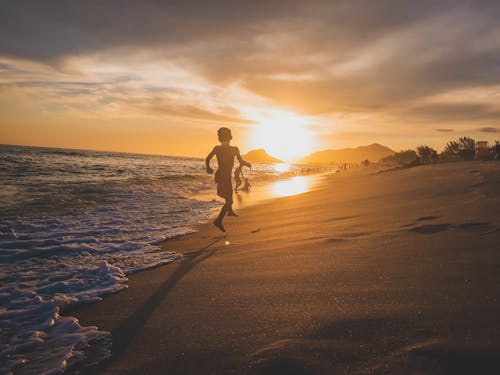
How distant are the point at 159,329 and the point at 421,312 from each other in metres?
2.07

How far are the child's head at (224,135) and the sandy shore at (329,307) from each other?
300 centimetres

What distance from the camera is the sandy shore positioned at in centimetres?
180

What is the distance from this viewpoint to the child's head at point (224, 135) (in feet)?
22.5

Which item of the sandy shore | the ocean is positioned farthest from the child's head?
the sandy shore

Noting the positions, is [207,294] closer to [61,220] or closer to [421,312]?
[421,312]

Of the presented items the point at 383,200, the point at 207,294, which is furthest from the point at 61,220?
the point at 383,200

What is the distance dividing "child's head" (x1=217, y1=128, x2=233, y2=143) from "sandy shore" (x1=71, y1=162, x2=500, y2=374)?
118 inches

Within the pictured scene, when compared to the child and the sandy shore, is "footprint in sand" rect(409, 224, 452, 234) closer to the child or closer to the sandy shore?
the sandy shore

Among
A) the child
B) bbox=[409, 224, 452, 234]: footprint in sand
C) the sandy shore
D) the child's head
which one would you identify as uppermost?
the child's head

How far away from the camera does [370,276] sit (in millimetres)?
2936

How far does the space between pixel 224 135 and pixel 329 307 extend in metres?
5.12

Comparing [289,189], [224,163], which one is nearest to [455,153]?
[289,189]

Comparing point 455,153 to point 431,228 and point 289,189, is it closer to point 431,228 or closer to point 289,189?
point 289,189

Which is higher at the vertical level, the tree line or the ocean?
the tree line
